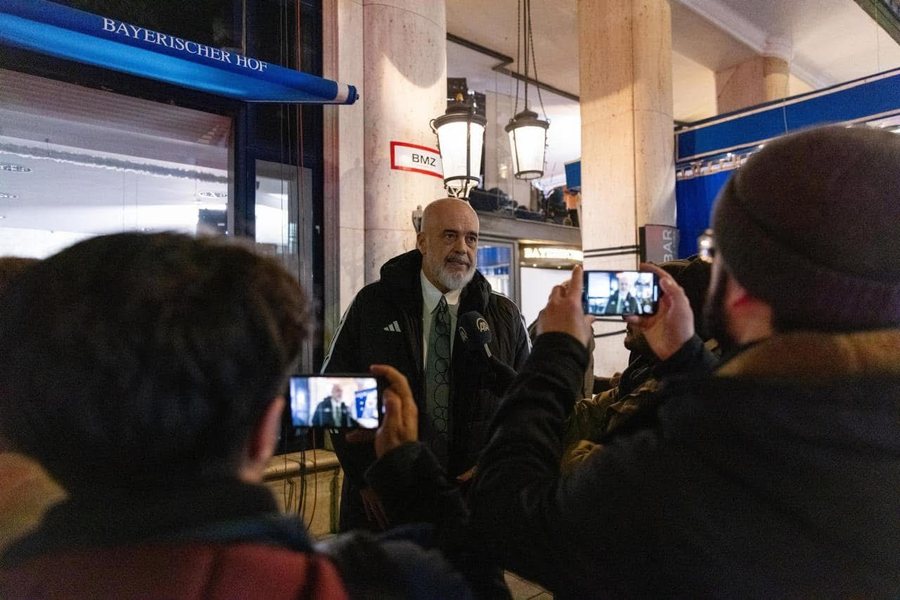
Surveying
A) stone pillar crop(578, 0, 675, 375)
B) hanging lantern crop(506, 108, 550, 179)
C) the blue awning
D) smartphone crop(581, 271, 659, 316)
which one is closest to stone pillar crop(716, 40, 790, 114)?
stone pillar crop(578, 0, 675, 375)

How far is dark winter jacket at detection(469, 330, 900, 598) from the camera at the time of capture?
680 millimetres

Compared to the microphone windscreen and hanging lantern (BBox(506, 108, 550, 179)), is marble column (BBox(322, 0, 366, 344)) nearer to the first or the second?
hanging lantern (BBox(506, 108, 550, 179))

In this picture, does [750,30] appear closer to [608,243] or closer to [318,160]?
[608,243]

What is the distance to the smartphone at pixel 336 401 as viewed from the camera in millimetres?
1040

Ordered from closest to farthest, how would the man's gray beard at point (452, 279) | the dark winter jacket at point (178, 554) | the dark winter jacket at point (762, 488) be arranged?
the dark winter jacket at point (178, 554) < the dark winter jacket at point (762, 488) < the man's gray beard at point (452, 279)

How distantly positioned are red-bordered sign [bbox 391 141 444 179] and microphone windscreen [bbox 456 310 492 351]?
5.75ft

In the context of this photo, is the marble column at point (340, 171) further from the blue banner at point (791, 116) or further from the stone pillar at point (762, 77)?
the stone pillar at point (762, 77)

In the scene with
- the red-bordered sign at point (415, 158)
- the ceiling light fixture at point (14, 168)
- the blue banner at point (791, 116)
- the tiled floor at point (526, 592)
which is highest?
the blue banner at point (791, 116)

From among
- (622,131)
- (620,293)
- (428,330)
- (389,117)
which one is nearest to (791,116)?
(622,131)

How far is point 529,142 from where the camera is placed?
3787 mm

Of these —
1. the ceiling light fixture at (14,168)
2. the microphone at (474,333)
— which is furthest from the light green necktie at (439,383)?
the ceiling light fixture at (14,168)

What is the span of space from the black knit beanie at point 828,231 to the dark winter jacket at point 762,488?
42 millimetres

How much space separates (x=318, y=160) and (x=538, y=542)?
3.28m

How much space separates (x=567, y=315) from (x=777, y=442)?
42 centimetres
